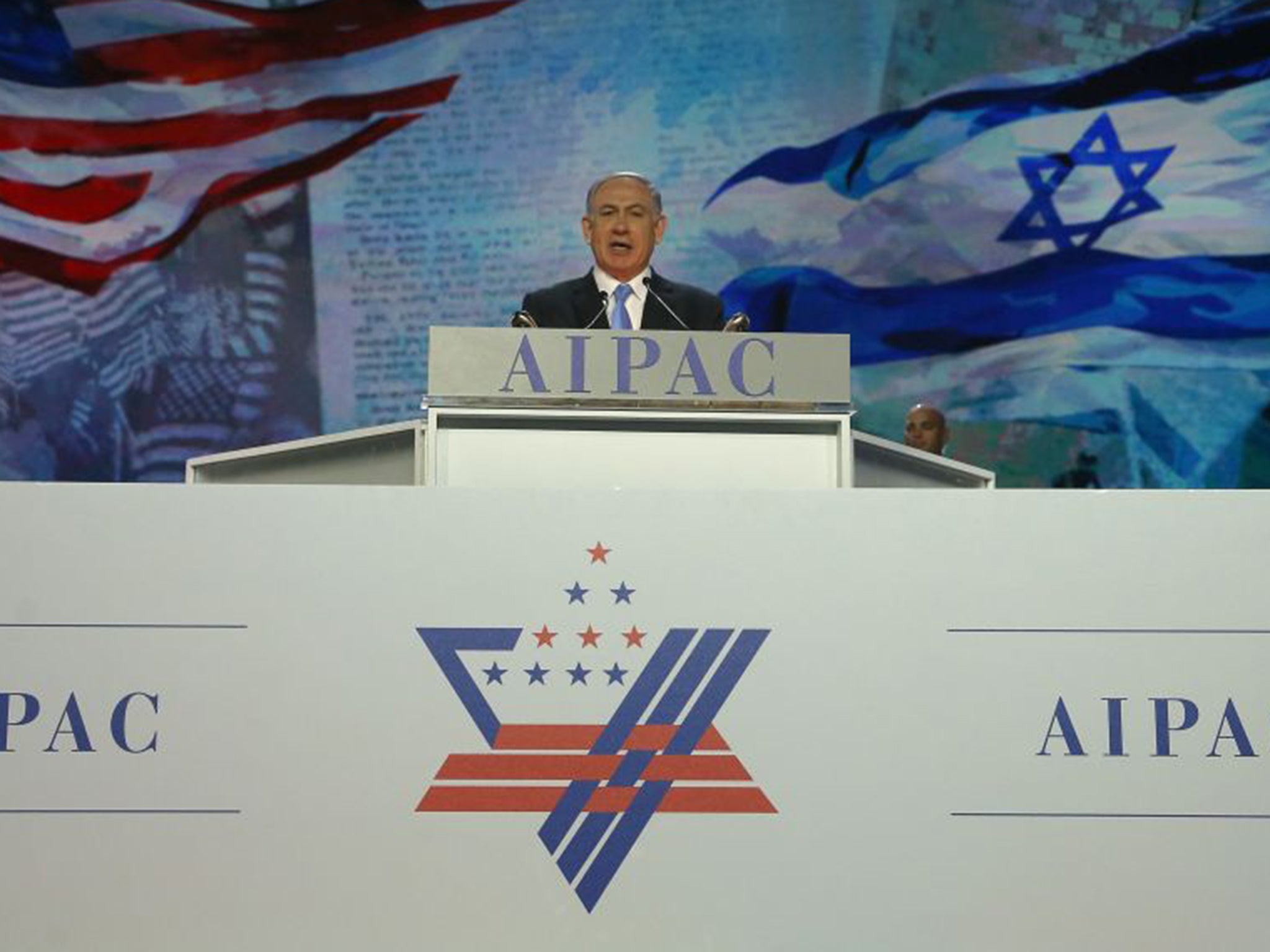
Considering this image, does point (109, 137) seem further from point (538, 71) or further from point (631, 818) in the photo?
point (631, 818)

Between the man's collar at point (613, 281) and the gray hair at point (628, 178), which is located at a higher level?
the gray hair at point (628, 178)

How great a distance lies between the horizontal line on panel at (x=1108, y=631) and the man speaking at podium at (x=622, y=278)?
1.47 metres

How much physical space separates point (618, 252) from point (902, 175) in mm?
3178

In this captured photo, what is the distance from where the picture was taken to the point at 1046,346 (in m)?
5.93

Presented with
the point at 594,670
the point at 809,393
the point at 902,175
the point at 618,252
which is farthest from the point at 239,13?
the point at 594,670

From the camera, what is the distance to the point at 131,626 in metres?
1.67

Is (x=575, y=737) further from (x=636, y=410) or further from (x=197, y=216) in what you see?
(x=197, y=216)

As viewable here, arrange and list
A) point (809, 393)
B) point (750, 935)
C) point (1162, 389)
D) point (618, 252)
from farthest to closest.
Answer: point (1162, 389), point (618, 252), point (809, 393), point (750, 935)

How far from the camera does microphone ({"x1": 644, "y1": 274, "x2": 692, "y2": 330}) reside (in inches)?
111

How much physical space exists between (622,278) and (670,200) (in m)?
2.94

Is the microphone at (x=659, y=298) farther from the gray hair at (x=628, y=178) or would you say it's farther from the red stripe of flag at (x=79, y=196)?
the red stripe of flag at (x=79, y=196)

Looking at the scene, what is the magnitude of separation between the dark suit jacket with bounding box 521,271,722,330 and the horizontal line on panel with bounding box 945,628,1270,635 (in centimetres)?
144

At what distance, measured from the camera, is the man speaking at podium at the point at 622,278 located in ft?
10.2

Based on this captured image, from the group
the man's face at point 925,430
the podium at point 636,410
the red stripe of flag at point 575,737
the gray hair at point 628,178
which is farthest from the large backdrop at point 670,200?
the red stripe of flag at point 575,737
